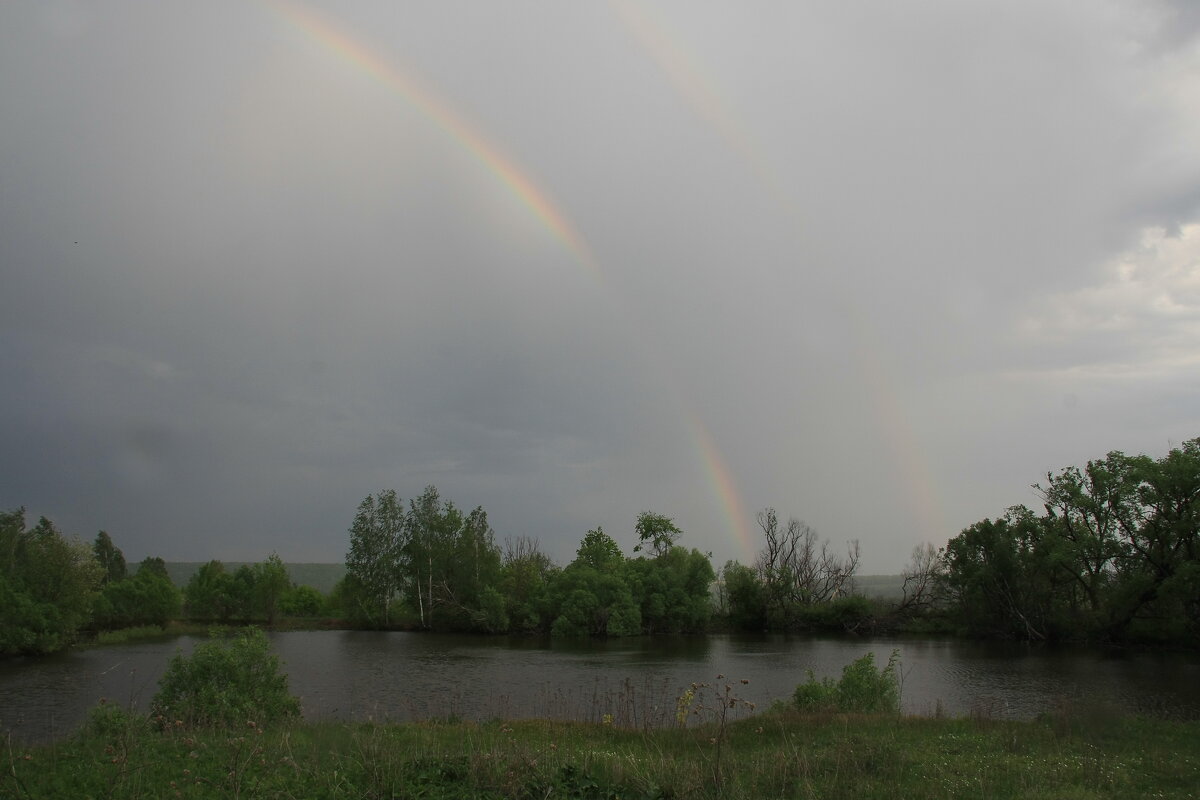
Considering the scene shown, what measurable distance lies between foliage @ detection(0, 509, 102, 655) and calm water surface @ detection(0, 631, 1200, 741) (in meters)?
1.77

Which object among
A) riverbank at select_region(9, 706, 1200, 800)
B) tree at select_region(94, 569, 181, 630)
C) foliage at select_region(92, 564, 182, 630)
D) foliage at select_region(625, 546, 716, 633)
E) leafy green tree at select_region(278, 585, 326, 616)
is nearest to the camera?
riverbank at select_region(9, 706, 1200, 800)

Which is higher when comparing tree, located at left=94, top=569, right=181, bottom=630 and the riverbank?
the riverbank

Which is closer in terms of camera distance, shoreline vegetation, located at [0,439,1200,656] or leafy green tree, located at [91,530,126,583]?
shoreline vegetation, located at [0,439,1200,656]

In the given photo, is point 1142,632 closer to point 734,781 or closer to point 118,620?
point 734,781

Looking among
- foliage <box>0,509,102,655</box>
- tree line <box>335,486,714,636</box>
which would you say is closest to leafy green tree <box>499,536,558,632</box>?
tree line <box>335,486,714,636</box>

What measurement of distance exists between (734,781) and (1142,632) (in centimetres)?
6260

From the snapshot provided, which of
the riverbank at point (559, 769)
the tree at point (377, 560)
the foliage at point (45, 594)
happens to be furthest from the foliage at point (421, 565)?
the riverbank at point (559, 769)

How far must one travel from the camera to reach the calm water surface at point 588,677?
26.7 meters

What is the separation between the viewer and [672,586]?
262 feet

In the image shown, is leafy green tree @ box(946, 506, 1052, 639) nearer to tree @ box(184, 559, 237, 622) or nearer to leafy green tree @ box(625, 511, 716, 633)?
leafy green tree @ box(625, 511, 716, 633)

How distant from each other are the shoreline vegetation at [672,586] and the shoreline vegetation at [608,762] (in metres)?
43.0

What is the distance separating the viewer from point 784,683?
36.8m

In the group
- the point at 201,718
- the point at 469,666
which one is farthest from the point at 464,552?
the point at 201,718

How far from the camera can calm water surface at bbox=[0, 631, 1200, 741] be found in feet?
87.7
